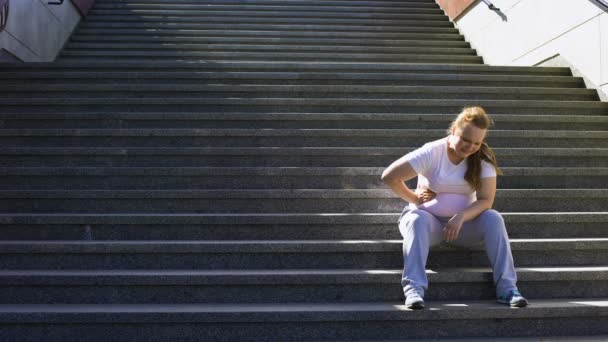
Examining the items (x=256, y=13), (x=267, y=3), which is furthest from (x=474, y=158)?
(x=267, y=3)

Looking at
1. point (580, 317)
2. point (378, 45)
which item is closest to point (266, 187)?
point (580, 317)

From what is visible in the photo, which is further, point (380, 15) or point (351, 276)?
point (380, 15)

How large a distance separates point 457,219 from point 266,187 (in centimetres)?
147

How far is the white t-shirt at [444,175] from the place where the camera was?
3.57 meters


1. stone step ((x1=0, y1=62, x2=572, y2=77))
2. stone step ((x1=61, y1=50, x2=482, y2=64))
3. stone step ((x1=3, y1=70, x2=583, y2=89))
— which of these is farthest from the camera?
stone step ((x1=61, y1=50, x2=482, y2=64))

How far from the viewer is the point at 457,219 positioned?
11.3ft

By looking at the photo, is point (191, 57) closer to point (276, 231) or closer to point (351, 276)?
point (276, 231)

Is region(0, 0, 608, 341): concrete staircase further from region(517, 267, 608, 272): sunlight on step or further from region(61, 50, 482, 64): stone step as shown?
region(61, 50, 482, 64): stone step

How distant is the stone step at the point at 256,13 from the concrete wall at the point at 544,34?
769mm

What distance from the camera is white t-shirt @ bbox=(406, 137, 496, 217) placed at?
357 centimetres

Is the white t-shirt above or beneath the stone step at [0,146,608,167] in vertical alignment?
beneath

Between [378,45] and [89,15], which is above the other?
[89,15]

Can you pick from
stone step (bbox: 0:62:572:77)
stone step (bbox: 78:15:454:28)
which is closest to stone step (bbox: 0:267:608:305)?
stone step (bbox: 0:62:572:77)

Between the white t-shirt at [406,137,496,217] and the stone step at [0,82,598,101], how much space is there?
7.63 feet
